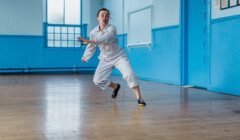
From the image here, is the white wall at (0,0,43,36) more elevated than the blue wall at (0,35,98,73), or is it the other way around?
the white wall at (0,0,43,36)

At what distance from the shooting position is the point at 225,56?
611 cm

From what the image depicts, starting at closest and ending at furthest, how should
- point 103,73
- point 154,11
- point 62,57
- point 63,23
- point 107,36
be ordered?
point 107,36, point 103,73, point 154,11, point 62,57, point 63,23

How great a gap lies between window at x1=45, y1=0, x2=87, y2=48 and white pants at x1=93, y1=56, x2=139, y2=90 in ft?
25.8

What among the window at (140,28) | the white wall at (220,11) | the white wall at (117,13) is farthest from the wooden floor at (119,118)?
the white wall at (117,13)

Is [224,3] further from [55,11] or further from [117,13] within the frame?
[55,11]

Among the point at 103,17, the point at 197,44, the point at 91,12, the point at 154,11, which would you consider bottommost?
the point at 197,44

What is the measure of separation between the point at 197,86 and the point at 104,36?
10.1ft

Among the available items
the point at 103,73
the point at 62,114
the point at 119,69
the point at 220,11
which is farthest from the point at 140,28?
the point at 62,114

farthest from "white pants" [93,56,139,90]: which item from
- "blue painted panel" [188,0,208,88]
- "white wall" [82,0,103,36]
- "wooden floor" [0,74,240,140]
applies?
"white wall" [82,0,103,36]

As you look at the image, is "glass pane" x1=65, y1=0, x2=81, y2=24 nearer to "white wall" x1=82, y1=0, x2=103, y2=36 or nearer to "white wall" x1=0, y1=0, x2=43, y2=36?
"white wall" x1=82, y1=0, x2=103, y2=36

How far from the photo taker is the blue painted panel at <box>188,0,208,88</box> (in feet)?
22.6

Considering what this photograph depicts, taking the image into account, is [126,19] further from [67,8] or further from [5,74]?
[5,74]

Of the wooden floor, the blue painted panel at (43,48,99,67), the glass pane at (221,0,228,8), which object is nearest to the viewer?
the wooden floor

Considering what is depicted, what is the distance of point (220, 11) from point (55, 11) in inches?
297
